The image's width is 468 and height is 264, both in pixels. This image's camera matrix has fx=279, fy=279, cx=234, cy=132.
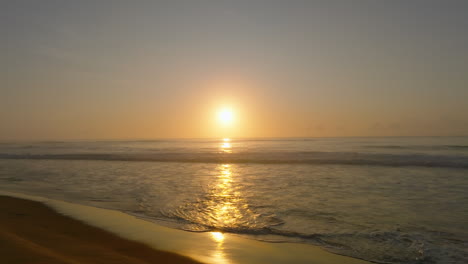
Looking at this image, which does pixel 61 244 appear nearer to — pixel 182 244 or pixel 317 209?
pixel 182 244

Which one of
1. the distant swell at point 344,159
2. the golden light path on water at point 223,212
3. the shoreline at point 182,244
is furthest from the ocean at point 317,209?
the distant swell at point 344,159

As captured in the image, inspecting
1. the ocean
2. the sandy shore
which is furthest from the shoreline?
the ocean

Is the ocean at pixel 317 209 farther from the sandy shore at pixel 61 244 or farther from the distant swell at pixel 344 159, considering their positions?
the distant swell at pixel 344 159

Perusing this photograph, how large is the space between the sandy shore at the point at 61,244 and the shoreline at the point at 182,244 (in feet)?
0.06

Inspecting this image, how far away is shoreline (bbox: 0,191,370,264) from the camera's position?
4.81 meters

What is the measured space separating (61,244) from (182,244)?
2.19 meters

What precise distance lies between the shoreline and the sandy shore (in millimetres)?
19

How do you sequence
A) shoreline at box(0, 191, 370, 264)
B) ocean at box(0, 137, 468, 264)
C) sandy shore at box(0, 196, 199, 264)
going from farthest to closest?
ocean at box(0, 137, 468, 264)
shoreline at box(0, 191, 370, 264)
sandy shore at box(0, 196, 199, 264)

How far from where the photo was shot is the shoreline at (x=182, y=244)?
4812mm

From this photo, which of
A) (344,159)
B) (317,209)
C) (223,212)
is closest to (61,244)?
(223,212)

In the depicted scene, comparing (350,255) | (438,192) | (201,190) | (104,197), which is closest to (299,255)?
(350,255)

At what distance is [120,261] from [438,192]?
1141 cm

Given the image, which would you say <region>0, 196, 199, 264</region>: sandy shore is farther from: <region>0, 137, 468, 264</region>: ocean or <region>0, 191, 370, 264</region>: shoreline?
<region>0, 137, 468, 264</region>: ocean

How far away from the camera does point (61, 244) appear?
5.12 meters
